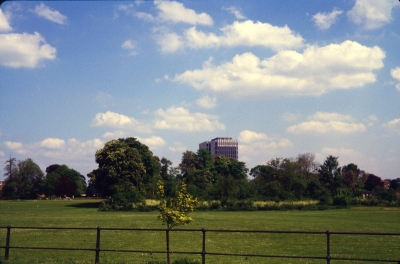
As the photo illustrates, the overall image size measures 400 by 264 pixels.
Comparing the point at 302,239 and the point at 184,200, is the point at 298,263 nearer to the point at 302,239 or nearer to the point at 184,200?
the point at 184,200

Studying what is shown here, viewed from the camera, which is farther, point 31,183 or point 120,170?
point 31,183

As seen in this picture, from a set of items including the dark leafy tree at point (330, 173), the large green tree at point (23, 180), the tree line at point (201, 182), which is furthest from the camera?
the large green tree at point (23, 180)

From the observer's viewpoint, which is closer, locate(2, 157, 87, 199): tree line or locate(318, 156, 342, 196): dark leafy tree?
locate(318, 156, 342, 196): dark leafy tree

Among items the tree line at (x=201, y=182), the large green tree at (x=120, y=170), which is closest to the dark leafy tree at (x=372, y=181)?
the tree line at (x=201, y=182)

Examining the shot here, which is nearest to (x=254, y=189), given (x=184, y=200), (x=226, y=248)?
(x=226, y=248)

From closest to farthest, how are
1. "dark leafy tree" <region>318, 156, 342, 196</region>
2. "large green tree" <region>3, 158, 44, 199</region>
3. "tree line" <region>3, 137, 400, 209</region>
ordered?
"tree line" <region>3, 137, 400, 209</region>, "dark leafy tree" <region>318, 156, 342, 196</region>, "large green tree" <region>3, 158, 44, 199</region>

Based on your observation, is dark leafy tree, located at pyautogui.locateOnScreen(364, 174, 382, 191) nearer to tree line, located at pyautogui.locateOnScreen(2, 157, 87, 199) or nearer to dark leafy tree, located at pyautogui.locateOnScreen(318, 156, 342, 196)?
dark leafy tree, located at pyautogui.locateOnScreen(318, 156, 342, 196)

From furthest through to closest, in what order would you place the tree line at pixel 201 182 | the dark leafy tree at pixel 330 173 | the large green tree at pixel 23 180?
the large green tree at pixel 23 180
the dark leafy tree at pixel 330 173
the tree line at pixel 201 182

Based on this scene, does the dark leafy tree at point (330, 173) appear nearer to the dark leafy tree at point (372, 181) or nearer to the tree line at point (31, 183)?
the dark leafy tree at point (372, 181)

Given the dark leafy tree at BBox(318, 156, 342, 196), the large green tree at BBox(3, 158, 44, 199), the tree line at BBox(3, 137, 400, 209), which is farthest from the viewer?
the large green tree at BBox(3, 158, 44, 199)

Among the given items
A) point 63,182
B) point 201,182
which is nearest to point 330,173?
point 201,182

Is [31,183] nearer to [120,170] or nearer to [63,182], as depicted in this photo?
[63,182]

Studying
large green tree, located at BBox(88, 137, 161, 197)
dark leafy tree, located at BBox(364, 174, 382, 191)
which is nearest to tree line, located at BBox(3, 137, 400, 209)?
large green tree, located at BBox(88, 137, 161, 197)

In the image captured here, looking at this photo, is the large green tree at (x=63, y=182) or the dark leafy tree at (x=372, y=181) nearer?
the large green tree at (x=63, y=182)
